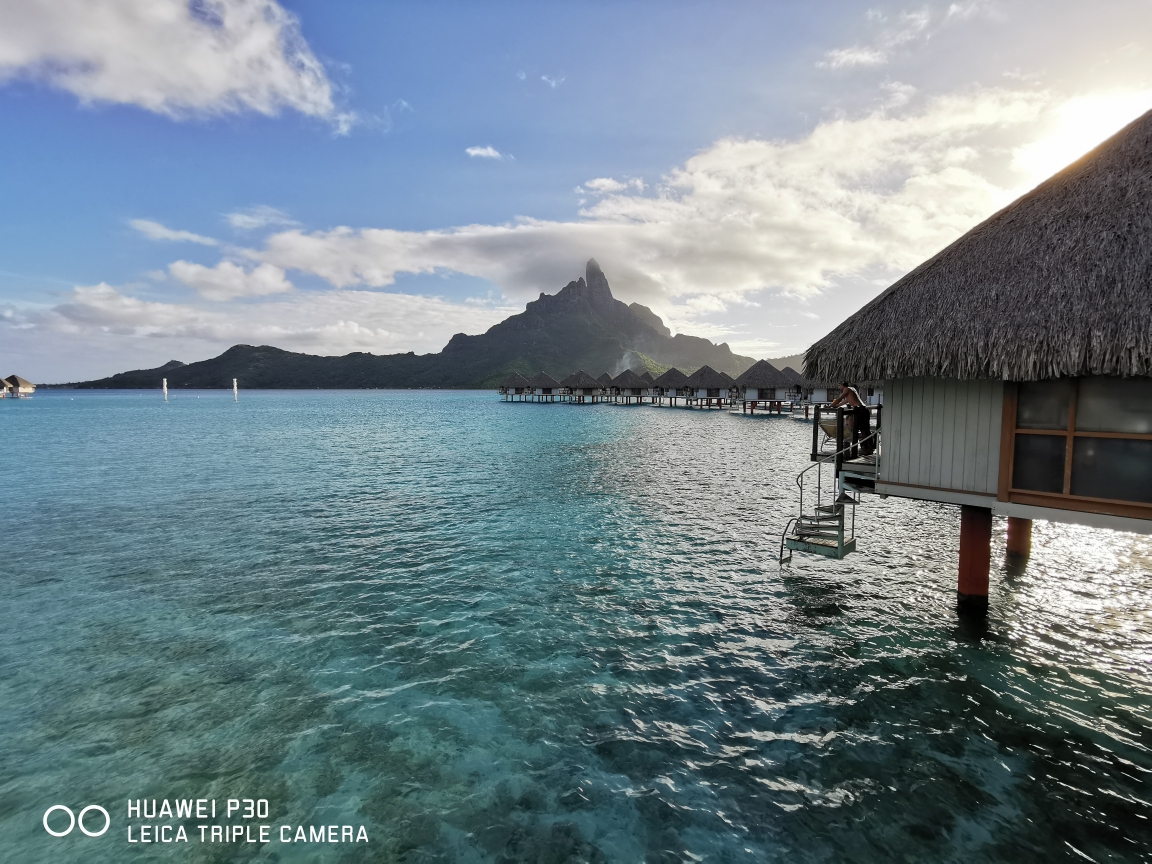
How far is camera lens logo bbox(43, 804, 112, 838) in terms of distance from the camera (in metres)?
5.77

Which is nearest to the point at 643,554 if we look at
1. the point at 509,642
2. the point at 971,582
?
the point at 509,642

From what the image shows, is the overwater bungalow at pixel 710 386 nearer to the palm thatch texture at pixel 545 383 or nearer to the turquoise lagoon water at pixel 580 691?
the palm thatch texture at pixel 545 383

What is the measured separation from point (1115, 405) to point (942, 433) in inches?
89.7

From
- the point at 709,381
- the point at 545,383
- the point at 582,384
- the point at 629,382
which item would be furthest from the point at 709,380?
the point at 545,383

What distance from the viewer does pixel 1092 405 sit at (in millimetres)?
7934

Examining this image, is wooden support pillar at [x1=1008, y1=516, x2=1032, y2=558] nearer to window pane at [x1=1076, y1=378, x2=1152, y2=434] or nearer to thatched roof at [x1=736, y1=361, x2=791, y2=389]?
window pane at [x1=1076, y1=378, x2=1152, y2=434]

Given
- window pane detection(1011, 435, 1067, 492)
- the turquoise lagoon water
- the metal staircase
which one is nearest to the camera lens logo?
the turquoise lagoon water

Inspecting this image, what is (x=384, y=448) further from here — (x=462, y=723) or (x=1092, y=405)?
(x=1092, y=405)

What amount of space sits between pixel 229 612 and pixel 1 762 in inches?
168

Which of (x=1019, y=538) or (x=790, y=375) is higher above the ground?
(x=790, y=375)

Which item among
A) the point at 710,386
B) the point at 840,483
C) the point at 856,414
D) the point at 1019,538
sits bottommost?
the point at 1019,538

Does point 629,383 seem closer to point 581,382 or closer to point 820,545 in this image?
point 581,382

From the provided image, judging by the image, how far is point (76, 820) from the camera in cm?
591

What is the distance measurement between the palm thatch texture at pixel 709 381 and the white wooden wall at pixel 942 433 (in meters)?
63.9
